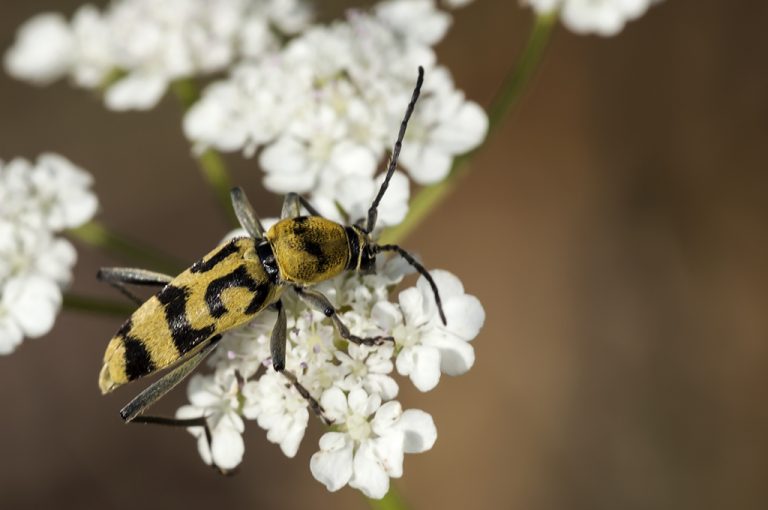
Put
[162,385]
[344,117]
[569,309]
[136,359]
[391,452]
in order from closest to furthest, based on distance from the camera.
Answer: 1. [391,452]
2. [136,359]
3. [162,385]
4. [344,117]
5. [569,309]

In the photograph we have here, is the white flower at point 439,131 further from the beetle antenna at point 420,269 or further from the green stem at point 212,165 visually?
the green stem at point 212,165

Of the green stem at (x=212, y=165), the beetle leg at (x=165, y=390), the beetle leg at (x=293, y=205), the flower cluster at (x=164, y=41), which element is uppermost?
the flower cluster at (x=164, y=41)

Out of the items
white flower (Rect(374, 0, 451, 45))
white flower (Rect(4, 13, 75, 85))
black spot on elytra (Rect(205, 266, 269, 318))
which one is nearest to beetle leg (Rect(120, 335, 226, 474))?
black spot on elytra (Rect(205, 266, 269, 318))

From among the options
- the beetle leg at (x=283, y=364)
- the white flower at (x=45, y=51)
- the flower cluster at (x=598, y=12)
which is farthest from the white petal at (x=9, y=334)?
the flower cluster at (x=598, y=12)

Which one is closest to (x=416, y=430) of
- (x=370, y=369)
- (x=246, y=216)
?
(x=370, y=369)

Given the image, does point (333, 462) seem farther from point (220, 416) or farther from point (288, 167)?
point (288, 167)

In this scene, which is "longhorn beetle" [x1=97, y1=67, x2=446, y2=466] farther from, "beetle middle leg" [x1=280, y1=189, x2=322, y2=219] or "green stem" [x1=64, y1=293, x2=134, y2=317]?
"green stem" [x1=64, y1=293, x2=134, y2=317]

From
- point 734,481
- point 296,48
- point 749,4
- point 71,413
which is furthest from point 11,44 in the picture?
point 734,481

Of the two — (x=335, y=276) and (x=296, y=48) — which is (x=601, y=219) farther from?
(x=335, y=276)
